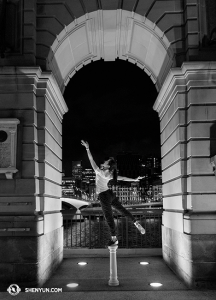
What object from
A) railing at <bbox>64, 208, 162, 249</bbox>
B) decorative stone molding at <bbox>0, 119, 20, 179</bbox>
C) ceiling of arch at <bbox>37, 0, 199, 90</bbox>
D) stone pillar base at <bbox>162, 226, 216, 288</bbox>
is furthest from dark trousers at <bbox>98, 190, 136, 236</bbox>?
railing at <bbox>64, 208, 162, 249</bbox>

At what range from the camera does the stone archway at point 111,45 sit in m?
11.0

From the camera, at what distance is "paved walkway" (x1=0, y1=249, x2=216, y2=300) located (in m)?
7.87

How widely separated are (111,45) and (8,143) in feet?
21.5

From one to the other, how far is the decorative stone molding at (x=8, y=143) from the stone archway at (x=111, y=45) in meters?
2.34

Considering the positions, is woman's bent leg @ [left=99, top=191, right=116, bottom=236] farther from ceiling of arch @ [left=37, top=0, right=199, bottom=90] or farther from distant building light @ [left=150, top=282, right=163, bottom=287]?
ceiling of arch @ [left=37, top=0, right=199, bottom=90]

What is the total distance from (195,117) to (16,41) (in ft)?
17.8

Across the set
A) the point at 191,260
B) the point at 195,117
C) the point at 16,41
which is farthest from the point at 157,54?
the point at 191,260

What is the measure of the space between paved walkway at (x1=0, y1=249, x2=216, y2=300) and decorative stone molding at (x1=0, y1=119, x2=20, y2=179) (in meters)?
3.20

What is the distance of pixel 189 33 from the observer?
32.2 ft

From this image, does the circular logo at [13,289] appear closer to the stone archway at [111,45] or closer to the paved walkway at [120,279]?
the paved walkway at [120,279]

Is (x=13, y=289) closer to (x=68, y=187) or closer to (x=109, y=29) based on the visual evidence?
(x=109, y=29)

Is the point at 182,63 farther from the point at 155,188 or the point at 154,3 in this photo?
the point at 155,188

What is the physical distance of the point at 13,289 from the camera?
8289 mm

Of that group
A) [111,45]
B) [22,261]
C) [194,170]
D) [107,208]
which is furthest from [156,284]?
[111,45]
